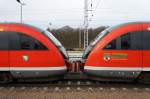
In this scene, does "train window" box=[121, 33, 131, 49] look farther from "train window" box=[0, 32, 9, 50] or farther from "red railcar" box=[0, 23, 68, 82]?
"train window" box=[0, 32, 9, 50]

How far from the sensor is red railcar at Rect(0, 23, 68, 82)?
1448 centimetres

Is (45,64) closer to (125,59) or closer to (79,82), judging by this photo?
(79,82)

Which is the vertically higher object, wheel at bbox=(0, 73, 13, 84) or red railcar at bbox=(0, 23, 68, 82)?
red railcar at bbox=(0, 23, 68, 82)

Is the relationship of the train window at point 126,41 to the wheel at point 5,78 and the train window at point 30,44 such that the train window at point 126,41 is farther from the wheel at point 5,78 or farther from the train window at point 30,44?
the wheel at point 5,78

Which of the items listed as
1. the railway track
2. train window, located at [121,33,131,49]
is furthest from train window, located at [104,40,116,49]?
the railway track

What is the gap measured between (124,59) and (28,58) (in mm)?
3731

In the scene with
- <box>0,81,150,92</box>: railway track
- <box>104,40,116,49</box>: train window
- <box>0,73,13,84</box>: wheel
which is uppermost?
<box>104,40,116,49</box>: train window

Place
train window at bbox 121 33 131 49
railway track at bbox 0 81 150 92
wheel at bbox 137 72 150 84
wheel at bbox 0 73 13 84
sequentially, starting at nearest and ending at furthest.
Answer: railway track at bbox 0 81 150 92, train window at bbox 121 33 131 49, wheel at bbox 137 72 150 84, wheel at bbox 0 73 13 84

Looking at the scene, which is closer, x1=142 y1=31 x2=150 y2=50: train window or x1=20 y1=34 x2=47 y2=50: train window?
x1=142 y1=31 x2=150 y2=50: train window

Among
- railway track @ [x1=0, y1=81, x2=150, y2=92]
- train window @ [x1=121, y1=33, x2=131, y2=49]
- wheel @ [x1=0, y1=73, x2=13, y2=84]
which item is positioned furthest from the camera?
wheel @ [x1=0, y1=73, x2=13, y2=84]

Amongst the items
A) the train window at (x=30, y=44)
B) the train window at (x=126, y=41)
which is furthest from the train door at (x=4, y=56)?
the train window at (x=126, y=41)

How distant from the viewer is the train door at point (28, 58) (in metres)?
14.5

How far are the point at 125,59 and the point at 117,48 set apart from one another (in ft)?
1.73

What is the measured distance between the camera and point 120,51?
47.2 feet
